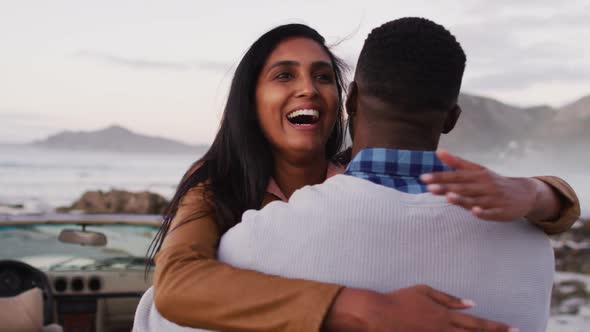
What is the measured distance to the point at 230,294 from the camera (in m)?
1.35

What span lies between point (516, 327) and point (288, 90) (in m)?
1.31

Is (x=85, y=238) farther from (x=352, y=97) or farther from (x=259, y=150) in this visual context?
(x=352, y=97)

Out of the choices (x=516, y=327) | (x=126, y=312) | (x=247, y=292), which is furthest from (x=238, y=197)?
(x=126, y=312)

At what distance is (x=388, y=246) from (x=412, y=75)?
1.21 feet

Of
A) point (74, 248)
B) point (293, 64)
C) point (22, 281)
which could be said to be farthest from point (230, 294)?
point (74, 248)

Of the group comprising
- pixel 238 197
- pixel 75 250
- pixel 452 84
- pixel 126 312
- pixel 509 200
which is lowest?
pixel 126 312

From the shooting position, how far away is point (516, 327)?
1385 millimetres

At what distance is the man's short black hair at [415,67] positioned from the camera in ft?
4.62

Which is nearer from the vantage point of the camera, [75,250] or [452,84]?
[452,84]

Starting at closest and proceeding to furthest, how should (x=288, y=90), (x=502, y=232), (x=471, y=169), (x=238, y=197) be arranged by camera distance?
(x=471, y=169) → (x=502, y=232) → (x=238, y=197) → (x=288, y=90)

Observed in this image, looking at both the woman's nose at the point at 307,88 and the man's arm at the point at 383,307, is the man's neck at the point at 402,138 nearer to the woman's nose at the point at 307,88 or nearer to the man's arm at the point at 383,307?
the man's arm at the point at 383,307

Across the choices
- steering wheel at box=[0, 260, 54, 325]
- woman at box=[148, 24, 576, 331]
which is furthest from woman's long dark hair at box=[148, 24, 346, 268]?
steering wheel at box=[0, 260, 54, 325]

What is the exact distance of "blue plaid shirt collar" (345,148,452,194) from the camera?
1368mm

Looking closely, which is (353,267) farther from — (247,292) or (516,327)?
(516,327)
